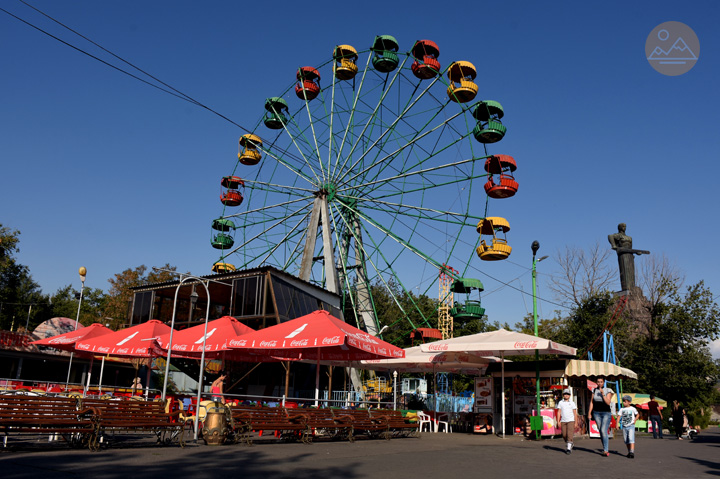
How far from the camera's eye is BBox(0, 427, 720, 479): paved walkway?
7.37 meters

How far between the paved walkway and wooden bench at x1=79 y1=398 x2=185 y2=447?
1.31 feet

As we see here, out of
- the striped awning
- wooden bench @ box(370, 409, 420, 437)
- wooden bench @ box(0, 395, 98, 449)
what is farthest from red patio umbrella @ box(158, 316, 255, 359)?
the striped awning

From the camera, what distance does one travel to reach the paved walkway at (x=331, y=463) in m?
7.37

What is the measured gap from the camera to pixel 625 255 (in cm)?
5047

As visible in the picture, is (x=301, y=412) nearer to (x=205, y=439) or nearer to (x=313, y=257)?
(x=205, y=439)

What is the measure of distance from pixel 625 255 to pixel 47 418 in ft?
166

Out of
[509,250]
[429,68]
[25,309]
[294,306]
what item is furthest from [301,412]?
[25,309]

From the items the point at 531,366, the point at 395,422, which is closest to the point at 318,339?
the point at 395,422

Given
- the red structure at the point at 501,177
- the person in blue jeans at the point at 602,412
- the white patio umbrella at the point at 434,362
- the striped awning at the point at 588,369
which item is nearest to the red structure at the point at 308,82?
the red structure at the point at 501,177

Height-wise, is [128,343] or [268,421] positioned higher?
[128,343]

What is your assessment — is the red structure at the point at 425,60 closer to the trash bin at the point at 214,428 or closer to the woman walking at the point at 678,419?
the woman walking at the point at 678,419

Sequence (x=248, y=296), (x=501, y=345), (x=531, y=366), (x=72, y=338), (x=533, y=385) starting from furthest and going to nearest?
(x=248, y=296) < (x=533, y=385) < (x=531, y=366) < (x=72, y=338) < (x=501, y=345)

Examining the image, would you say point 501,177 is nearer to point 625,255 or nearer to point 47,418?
point 47,418

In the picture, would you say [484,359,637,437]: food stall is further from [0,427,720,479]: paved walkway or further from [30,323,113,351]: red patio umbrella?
[30,323,113,351]: red patio umbrella
